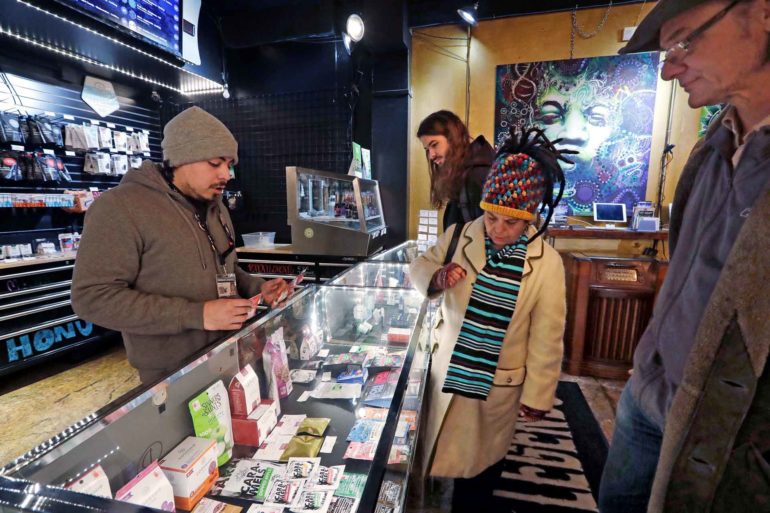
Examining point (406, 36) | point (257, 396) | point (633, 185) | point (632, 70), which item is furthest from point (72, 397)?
point (632, 70)

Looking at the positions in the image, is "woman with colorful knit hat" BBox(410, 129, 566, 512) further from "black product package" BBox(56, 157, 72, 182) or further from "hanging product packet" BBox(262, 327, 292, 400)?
"black product package" BBox(56, 157, 72, 182)

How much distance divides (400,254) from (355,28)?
95.5 inches

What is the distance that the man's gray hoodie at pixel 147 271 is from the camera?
1166 mm

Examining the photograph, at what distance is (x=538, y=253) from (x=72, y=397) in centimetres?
362

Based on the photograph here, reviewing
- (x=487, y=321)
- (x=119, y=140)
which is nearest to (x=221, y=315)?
(x=487, y=321)

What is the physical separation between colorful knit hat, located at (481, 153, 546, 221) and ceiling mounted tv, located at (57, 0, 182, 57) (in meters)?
3.08

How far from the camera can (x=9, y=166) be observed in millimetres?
3137

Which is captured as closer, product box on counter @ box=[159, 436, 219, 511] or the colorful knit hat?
product box on counter @ box=[159, 436, 219, 511]

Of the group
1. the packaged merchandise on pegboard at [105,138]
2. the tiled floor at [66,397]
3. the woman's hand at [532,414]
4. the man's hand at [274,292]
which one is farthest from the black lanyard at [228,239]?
the packaged merchandise on pegboard at [105,138]

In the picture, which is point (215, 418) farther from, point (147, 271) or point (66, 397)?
point (66, 397)

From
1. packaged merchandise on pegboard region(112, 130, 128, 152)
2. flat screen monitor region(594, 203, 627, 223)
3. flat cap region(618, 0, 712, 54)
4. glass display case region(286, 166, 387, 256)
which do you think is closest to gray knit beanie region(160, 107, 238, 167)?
flat cap region(618, 0, 712, 54)

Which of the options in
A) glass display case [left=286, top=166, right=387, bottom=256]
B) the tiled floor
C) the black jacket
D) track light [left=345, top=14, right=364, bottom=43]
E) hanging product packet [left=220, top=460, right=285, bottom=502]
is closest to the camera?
hanging product packet [left=220, top=460, right=285, bottom=502]

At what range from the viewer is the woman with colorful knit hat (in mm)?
1343

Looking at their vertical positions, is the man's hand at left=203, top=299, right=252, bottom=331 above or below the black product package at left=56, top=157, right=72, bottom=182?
below
